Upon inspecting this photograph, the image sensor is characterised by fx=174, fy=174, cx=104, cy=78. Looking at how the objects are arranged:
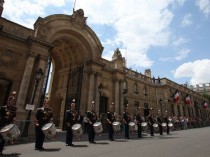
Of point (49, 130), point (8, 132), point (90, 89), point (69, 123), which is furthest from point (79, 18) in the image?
point (8, 132)

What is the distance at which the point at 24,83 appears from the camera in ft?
48.0

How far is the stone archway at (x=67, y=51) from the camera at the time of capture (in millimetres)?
18906

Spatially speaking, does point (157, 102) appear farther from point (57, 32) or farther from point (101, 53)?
point (57, 32)

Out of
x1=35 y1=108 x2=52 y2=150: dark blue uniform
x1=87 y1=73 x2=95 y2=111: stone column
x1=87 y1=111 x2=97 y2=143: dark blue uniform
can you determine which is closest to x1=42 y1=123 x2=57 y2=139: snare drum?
x1=35 y1=108 x2=52 y2=150: dark blue uniform

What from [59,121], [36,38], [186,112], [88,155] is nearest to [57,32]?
[36,38]

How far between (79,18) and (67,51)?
4.46 meters

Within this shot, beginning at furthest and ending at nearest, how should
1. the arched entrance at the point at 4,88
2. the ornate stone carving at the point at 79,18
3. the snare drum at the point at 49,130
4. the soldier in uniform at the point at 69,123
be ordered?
1. the ornate stone carving at the point at 79,18
2. the arched entrance at the point at 4,88
3. the soldier in uniform at the point at 69,123
4. the snare drum at the point at 49,130

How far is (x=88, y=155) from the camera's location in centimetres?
580

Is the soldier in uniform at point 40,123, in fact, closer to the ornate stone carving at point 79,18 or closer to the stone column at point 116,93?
the ornate stone carving at point 79,18

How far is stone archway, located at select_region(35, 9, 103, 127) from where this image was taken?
18.9 metres

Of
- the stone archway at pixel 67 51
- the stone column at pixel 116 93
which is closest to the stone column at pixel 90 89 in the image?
the stone archway at pixel 67 51

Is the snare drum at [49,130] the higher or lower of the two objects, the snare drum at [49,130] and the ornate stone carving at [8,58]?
the lower

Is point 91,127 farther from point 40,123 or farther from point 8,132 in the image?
point 8,132

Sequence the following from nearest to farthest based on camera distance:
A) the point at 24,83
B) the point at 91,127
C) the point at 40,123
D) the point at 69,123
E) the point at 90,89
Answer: the point at 40,123
the point at 69,123
the point at 91,127
the point at 24,83
the point at 90,89
